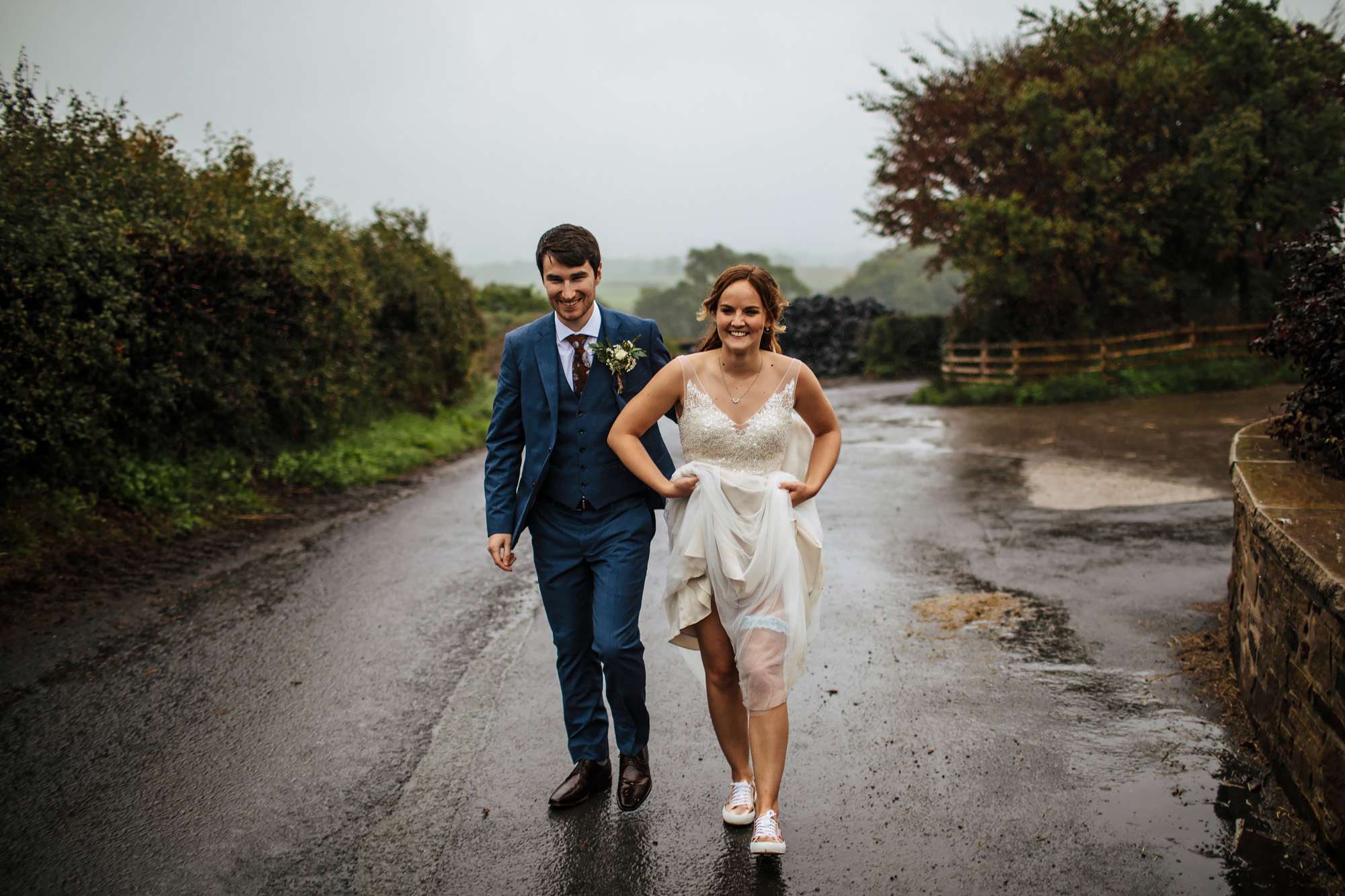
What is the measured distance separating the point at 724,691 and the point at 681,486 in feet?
2.70

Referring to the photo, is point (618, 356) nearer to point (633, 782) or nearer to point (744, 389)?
point (744, 389)

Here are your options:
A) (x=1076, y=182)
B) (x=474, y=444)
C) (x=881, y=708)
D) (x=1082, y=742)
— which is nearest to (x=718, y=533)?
(x=881, y=708)

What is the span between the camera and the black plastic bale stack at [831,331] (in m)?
37.4

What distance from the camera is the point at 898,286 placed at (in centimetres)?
8850

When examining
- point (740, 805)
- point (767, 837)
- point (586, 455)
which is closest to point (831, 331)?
point (586, 455)

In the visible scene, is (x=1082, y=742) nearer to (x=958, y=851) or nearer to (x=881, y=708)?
(x=881, y=708)

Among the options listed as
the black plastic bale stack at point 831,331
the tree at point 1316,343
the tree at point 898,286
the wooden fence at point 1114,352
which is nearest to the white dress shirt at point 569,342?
the tree at point 1316,343

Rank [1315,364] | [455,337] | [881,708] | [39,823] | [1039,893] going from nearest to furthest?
[1039,893], [39,823], [881,708], [1315,364], [455,337]

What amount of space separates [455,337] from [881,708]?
16.5 metres

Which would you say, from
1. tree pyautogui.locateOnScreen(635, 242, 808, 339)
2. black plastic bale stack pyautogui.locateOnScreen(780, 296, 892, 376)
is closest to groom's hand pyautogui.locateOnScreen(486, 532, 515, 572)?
black plastic bale stack pyautogui.locateOnScreen(780, 296, 892, 376)

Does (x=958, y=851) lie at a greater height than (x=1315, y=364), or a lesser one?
lesser

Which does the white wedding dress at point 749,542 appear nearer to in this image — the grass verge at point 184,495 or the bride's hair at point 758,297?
the bride's hair at point 758,297

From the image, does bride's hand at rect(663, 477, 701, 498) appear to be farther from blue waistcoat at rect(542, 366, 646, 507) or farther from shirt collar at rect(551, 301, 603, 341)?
shirt collar at rect(551, 301, 603, 341)

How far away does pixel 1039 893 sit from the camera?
3240mm
